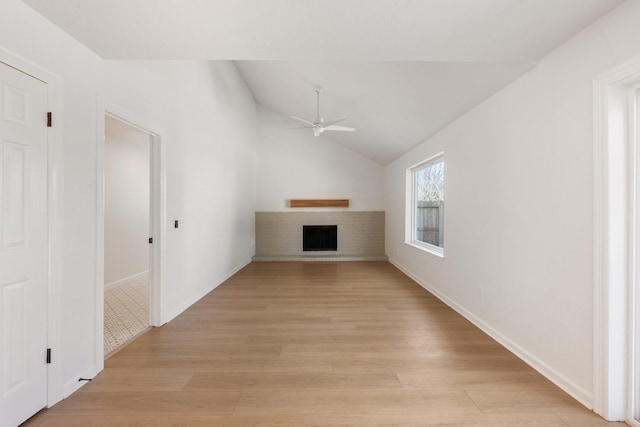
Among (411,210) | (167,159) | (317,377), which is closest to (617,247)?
(317,377)

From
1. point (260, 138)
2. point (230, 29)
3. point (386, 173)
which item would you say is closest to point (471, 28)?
point (230, 29)

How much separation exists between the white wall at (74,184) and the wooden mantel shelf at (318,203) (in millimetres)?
5186

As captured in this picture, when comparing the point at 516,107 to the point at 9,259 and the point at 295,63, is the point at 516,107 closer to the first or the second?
Answer: the point at 295,63

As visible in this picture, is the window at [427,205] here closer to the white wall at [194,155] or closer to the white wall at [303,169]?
the white wall at [303,169]

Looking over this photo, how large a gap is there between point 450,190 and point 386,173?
3494 mm

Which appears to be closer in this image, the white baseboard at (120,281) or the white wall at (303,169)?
the white baseboard at (120,281)

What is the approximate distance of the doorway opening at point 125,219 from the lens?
13.6 ft

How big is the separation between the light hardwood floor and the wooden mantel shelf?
3.89 metres

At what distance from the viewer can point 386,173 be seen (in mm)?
7117

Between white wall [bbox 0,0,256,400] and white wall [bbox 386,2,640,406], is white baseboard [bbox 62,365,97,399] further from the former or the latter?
white wall [bbox 386,2,640,406]

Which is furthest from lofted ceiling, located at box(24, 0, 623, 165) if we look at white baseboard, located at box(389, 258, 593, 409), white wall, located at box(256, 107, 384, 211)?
white wall, located at box(256, 107, 384, 211)

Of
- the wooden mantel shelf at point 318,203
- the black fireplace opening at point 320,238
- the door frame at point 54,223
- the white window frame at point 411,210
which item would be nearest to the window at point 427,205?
the white window frame at point 411,210

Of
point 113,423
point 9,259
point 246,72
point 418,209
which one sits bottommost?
point 113,423

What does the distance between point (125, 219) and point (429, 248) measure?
5.01 meters
